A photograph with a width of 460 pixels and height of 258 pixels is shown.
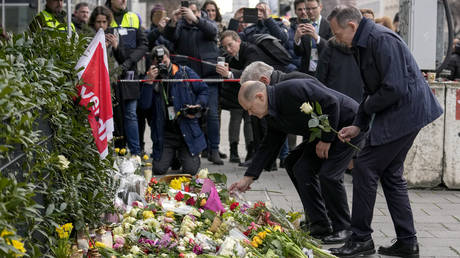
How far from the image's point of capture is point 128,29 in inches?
402

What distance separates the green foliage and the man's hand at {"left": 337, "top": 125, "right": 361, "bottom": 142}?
5.78ft

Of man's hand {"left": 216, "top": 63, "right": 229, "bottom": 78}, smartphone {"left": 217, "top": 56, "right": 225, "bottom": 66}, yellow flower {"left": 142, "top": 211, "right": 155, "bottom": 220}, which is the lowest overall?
yellow flower {"left": 142, "top": 211, "right": 155, "bottom": 220}

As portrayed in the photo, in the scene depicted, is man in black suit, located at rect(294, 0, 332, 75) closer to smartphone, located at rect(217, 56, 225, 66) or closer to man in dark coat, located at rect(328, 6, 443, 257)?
smartphone, located at rect(217, 56, 225, 66)

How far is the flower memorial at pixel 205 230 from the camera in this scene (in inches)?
189

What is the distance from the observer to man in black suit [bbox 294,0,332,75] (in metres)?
9.22

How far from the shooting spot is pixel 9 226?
2.79 meters

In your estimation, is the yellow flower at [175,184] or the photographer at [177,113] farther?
the photographer at [177,113]

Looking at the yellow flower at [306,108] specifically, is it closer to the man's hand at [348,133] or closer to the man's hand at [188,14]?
the man's hand at [348,133]

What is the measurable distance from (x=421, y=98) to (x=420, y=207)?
94.7 inches

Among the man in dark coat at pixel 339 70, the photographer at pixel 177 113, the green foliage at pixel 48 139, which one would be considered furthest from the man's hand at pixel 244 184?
the photographer at pixel 177 113

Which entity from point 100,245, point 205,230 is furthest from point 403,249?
point 100,245

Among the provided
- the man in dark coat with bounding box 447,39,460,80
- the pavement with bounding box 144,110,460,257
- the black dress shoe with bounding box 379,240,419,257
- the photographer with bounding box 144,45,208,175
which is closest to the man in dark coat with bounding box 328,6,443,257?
the black dress shoe with bounding box 379,240,419,257

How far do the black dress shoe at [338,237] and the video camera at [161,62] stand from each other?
407 centimetres

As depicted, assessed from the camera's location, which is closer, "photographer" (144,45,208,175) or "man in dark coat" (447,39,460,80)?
"photographer" (144,45,208,175)
